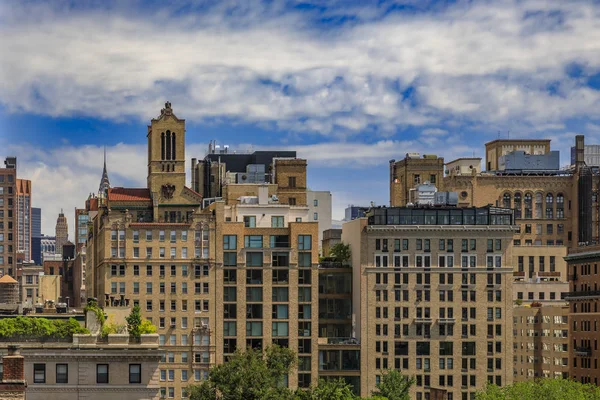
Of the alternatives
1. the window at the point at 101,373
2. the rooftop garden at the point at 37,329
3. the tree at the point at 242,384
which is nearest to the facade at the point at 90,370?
the window at the point at 101,373

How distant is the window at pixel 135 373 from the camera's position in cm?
13788

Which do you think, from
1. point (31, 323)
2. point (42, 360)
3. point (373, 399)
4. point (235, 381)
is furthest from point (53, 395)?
point (373, 399)

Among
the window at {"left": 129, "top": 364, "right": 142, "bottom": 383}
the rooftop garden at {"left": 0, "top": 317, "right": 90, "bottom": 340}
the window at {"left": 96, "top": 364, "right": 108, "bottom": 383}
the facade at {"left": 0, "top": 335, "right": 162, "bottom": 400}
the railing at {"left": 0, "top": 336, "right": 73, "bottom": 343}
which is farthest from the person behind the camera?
the rooftop garden at {"left": 0, "top": 317, "right": 90, "bottom": 340}

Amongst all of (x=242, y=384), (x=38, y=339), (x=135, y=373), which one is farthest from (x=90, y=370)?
(x=242, y=384)

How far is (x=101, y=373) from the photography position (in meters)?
138

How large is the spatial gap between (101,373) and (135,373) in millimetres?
3275

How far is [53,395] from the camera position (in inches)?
5330

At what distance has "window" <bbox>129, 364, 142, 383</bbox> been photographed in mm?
137875

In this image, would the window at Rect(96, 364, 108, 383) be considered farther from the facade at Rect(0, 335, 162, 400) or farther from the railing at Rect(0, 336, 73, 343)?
the railing at Rect(0, 336, 73, 343)

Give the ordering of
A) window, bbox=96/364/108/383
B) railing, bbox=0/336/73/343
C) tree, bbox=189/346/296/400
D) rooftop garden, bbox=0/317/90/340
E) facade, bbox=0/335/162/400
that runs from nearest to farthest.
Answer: facade, bbox=0/335/162/400 → window, bbox=96/364/108/383 → railing, bbox=0/336/73/343 → rooftop garden, bbox=0/317/90/340 → tree, bbox=189/346/296/400

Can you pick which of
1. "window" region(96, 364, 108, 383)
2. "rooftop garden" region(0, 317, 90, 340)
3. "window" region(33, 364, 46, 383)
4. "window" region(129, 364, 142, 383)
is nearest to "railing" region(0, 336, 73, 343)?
"rooftop garden" region(0, 317, 90, 340)

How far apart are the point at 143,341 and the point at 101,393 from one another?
7.44 meters

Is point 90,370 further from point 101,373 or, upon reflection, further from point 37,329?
point 37,329

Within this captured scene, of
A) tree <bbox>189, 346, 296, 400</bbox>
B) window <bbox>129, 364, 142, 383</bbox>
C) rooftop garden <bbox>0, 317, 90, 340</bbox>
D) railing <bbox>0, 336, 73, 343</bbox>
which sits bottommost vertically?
tree <bbox>189, 346, 296, 400</bbox>
